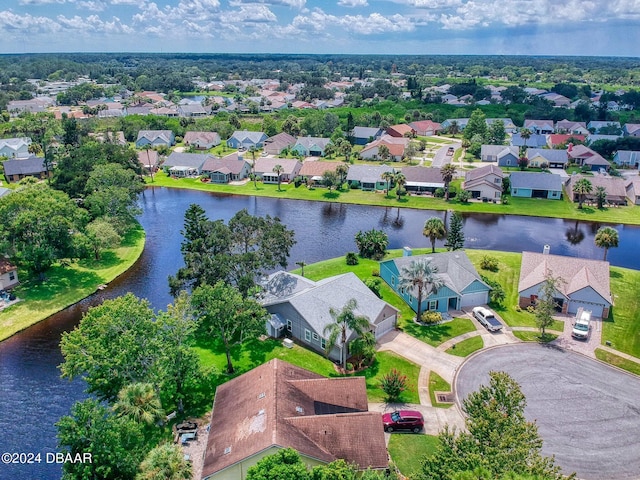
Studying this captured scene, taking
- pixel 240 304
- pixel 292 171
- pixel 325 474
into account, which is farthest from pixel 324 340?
pixel 292 171

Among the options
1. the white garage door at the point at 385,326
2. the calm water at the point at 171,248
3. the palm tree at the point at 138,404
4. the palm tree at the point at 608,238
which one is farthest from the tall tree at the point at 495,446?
the palm tree at the point at 608,238

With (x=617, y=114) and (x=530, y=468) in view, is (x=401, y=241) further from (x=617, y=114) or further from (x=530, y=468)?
(x=617, y=114)

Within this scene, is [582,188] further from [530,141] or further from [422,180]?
[530,141]

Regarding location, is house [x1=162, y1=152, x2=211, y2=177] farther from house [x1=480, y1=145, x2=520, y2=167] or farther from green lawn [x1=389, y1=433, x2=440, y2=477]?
green lawn [x1=389, y1=433, x2=440, y2=477]

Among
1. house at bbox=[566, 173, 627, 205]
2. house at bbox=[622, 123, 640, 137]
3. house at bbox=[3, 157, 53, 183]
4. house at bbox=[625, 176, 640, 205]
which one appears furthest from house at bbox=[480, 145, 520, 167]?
house at bbox=[3, 157, 53, 183]

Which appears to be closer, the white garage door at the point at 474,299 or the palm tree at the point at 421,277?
the palm tree at the point at 421,277

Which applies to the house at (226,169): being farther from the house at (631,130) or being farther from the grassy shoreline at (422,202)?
the house at (631,130)
